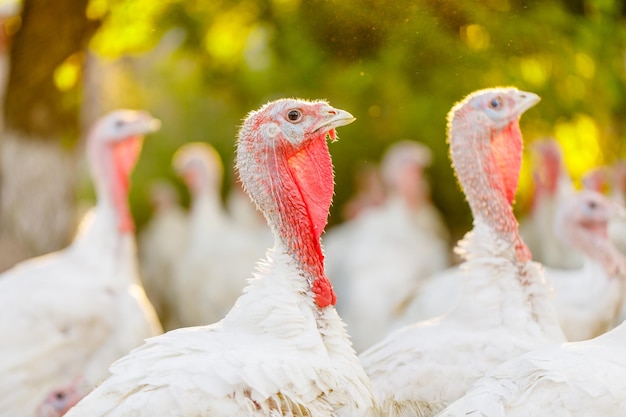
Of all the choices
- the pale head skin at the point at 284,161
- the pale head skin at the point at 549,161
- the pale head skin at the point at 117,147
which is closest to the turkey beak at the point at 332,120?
the pale head skin at the point at 284,161

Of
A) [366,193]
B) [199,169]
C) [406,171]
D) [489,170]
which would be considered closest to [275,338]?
[489,170]

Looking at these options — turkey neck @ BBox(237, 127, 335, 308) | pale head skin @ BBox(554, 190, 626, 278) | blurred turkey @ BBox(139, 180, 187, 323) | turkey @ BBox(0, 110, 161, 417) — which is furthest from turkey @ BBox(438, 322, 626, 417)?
blurred turkey @ BBox(139, 180, 187, 323)

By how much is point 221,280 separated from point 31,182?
1.86 metres

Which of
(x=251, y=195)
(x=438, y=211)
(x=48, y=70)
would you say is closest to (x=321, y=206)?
(x=251, y=195)

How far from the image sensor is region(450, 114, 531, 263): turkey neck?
15.7 feet

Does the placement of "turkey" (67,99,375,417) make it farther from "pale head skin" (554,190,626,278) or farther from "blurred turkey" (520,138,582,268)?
"blurred turkey" (520,138,582,268)

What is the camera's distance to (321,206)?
166 inches

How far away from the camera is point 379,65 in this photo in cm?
808

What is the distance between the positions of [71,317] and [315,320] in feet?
7.49

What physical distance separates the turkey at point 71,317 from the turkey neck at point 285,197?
161cm

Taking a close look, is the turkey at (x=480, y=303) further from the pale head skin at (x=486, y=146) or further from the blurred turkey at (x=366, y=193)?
the blurred turkey at (x=366, y=193)

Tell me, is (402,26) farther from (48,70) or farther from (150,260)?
(150,260)

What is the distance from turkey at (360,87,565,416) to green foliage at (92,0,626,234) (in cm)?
85

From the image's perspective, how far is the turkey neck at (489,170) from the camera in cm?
479
